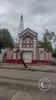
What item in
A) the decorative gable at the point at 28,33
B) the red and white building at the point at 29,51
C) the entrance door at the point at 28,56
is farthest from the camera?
the decorative gable at the point at 28,33

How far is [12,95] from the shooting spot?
9141 mm

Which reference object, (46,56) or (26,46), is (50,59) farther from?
(26,46)

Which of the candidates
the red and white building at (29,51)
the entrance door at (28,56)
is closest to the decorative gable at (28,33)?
the red and white building at (29,51)

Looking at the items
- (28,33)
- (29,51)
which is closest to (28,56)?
(29,51)

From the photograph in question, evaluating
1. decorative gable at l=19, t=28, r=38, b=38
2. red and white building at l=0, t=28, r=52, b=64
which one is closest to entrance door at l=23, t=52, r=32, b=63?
red and white building at l=0, t=28, r=52, b=64

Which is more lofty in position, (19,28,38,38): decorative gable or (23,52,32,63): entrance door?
(19,28,38,38): decorative gable

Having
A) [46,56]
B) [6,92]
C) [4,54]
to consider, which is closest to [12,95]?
[6,92]

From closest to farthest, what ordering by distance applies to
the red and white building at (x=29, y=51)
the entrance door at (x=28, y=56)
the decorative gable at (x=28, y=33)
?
the red and white building at (x=29, y=51)
the entrance door at (x=28, y=56)
the decorative gable at (x=28, y=33)

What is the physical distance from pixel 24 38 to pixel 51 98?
34.7 m

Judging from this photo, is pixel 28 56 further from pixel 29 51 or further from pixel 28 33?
pixel 28 33

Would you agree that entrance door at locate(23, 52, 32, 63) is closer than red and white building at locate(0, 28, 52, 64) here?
No

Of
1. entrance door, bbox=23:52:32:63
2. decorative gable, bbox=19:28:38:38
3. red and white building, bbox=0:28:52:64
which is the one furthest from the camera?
decorative gable, bbox=19:28:38:38

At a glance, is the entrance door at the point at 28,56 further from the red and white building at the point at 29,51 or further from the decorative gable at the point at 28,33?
the decorative gable at the point at 28,33

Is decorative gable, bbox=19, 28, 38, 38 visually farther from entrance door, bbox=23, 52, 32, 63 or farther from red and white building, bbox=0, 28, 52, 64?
entrance door, bbox=23, 52, 32, 63
